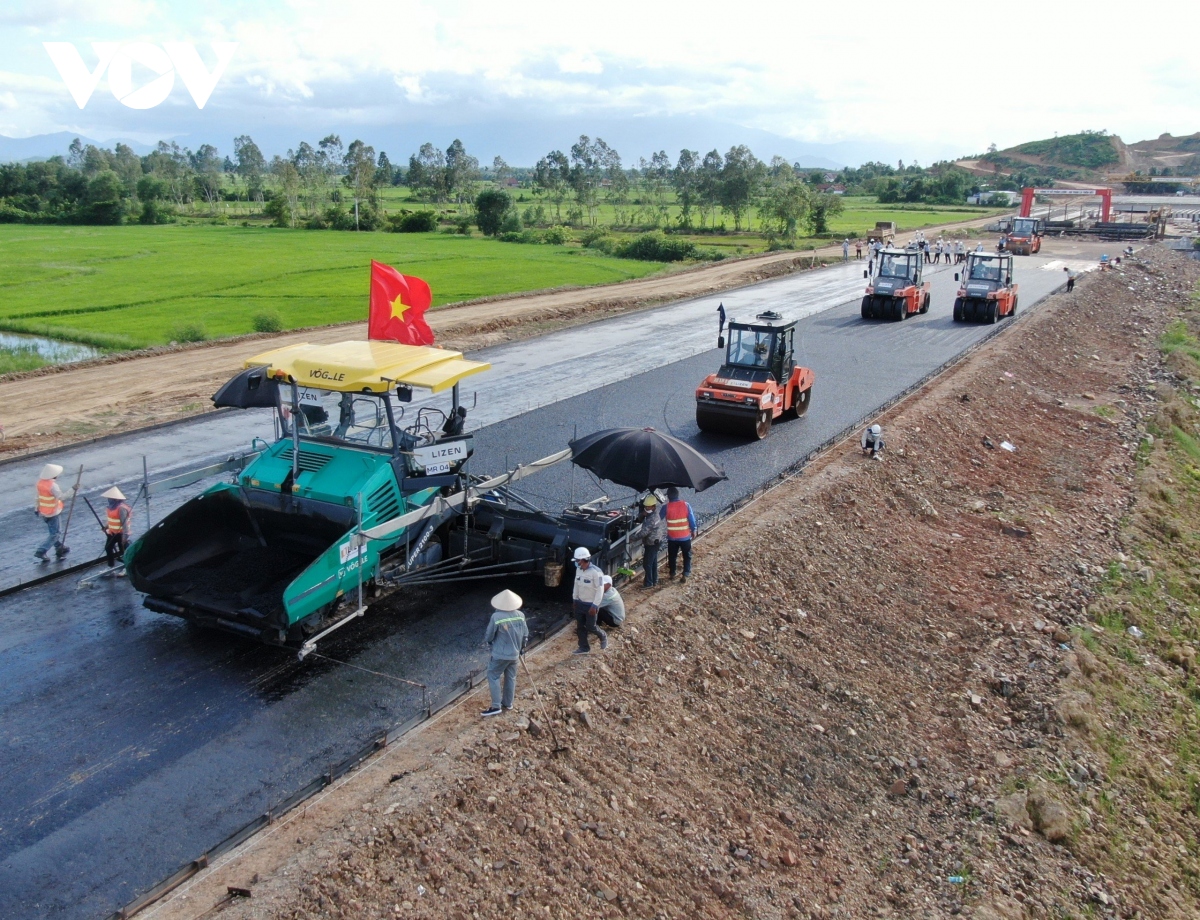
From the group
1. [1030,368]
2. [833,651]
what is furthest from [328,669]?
[1030,368]

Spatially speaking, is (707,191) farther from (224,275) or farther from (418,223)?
(224,275)

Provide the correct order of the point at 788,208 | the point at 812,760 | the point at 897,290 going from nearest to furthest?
the point at 812,760, the point at 897,290, the point at 788,208

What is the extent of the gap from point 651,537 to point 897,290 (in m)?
24.2

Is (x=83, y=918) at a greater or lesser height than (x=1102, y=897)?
greater

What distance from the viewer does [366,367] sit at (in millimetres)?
10250

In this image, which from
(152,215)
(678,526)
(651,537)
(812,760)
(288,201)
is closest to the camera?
(812,760)

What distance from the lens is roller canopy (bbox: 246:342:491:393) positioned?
10055 millimetres

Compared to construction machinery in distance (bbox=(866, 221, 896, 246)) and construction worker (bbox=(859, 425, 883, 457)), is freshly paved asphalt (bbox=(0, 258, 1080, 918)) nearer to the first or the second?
construction worker (bbox=(859, 425, 883, 457))

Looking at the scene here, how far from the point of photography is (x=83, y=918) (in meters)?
6.49

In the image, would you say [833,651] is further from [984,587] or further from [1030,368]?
[1030,368]

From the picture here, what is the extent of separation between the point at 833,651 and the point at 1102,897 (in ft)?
12.4

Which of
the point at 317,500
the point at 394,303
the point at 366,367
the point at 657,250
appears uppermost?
the point at 394,303

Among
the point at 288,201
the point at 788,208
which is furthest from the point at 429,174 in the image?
the point at 788,208

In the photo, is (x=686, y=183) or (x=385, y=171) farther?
(x=385, y=171)
